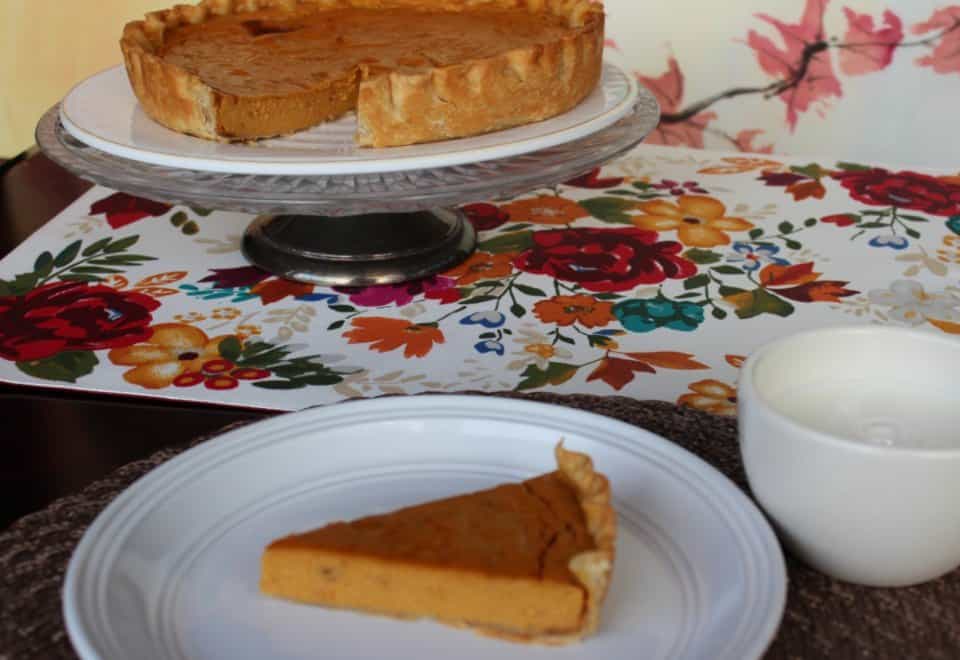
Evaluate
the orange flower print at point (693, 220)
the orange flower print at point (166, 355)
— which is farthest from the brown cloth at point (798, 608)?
the orange flower print at point (693, 220)

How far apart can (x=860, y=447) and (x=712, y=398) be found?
0.34m

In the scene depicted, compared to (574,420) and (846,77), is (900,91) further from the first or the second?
(574,420)

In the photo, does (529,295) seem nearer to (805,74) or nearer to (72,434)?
(72,434)

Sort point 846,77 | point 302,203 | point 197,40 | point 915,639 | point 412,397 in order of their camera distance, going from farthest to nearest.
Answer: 1. point 846,77
2. point 197,40
3. point 302,203
4. point 412,397
5. point 915,639

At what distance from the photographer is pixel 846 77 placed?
2078mm

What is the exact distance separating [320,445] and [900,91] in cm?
173

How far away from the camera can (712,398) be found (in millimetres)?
889

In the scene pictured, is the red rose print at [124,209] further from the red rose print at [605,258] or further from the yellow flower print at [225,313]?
the red rose print at [605,258]

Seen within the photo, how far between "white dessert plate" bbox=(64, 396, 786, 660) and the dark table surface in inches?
8.0

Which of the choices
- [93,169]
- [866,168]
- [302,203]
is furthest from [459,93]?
[866,168]

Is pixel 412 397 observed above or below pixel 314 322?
above

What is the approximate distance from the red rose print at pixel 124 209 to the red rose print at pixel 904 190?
77cm

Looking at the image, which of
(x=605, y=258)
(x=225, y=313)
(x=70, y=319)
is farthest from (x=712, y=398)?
(x=70, y=319)

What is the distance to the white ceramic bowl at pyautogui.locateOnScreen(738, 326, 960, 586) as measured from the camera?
55cm
